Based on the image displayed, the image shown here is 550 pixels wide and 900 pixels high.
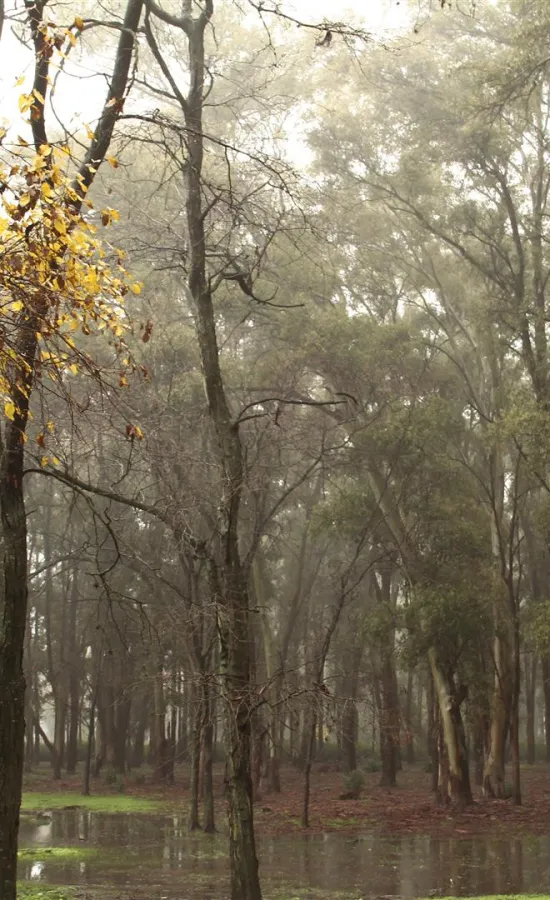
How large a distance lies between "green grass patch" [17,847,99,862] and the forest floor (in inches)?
158

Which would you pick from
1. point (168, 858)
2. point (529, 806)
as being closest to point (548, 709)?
point (529, 806)

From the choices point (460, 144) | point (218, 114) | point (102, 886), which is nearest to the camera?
point (102, 886)

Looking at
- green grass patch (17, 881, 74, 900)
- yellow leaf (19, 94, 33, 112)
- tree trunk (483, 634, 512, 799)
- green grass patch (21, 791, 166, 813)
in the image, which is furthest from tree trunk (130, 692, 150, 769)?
yellow leaf (19, 94, 33, 112)

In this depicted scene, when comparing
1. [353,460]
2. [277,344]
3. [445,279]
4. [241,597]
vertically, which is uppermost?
[445,279]

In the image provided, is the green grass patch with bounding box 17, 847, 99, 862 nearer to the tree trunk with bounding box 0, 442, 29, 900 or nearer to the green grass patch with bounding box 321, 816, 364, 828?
the green grass patch with bounding box 321, 816, 364, 828

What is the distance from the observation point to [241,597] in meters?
8.62

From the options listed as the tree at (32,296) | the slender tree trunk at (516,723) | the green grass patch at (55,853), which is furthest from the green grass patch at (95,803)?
the tree at (32,296)

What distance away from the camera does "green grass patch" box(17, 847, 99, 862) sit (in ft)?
45.4

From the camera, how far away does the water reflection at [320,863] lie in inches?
441

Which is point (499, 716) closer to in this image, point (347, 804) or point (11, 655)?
point (347, 804)

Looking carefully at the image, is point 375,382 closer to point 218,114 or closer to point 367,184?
point 367,184

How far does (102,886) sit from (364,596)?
23685 millimetres

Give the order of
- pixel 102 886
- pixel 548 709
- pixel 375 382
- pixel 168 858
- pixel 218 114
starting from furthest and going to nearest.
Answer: pixel 548 709, pixel 218 114, pixel 375 382, pixel 168 858, pixel 102 886

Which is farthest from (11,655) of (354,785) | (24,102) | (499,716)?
(354,785)
